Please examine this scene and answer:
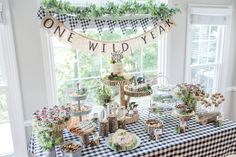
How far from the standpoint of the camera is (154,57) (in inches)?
115

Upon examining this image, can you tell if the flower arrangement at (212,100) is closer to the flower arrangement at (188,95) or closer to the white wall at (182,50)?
the flower arrangement at (188,95)

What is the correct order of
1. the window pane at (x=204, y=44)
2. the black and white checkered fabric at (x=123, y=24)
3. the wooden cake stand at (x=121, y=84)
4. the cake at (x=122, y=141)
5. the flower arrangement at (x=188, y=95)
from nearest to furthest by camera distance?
the cake at (x=122, y=141)
the wooden cake stand at (x=121, y=84)
the flower arrangement at (x=188, y=95)
the black and white checkered fabric at (x=123, y=24)
the window pane at (x=204, y=44)

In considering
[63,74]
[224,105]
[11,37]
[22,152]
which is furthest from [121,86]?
[224,105]

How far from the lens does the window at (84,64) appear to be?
2516 mm

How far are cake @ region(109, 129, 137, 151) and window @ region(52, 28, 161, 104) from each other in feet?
3.19

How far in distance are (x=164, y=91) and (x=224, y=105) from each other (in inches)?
72.3

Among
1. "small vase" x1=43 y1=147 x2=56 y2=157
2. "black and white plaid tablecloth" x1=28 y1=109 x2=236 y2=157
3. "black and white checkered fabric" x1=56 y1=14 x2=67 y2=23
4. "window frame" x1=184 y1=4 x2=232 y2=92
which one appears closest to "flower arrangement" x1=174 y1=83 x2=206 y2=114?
"black and white plaid tablecloth" x1=28 y1=109 x2=236 y2=157

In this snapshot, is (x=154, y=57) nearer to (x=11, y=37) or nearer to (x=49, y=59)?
(x=49, y=59)

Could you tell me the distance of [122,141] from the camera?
1.70 meters

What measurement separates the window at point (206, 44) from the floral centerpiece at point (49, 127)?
213 centimetres

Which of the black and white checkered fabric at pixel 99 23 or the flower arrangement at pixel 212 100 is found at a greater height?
the black and white checkered fabric at pixel 99 23

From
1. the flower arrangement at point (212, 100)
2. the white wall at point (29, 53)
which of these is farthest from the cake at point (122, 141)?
the white wall at point (29, 53)

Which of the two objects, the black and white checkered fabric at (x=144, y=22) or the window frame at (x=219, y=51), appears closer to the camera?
the black and white checkered fabric at (x=144, y=22)

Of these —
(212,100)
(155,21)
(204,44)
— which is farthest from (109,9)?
(204,44)
